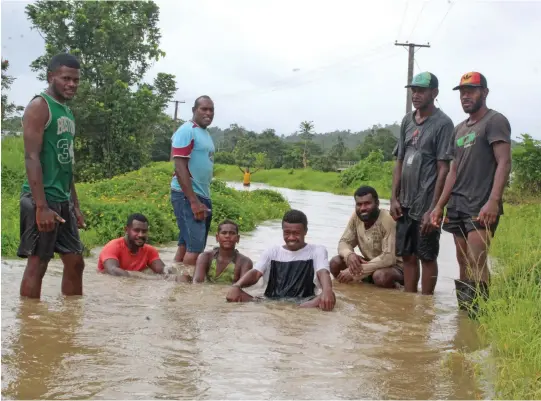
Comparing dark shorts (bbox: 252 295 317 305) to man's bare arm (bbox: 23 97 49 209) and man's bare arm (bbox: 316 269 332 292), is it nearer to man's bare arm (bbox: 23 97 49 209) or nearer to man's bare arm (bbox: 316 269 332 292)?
man's bare arm (bbox: 316 269 332 292)

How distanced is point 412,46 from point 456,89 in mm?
22243

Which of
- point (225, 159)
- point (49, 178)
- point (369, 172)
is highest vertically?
point (225, 159)

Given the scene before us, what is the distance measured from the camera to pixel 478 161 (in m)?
5.37

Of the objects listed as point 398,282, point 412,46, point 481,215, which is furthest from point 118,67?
point 481,215

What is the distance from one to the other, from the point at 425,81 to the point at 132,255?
3411 millimetres

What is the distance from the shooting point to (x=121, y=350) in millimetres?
3996

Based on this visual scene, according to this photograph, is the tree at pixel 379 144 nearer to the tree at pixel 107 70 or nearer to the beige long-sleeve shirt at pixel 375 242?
the tree at pixel 107 70

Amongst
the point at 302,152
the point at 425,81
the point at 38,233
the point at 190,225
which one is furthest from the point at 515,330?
the point at 302,152

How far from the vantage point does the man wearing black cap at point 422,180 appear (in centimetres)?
619

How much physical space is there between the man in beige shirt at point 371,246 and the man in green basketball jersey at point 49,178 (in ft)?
9.28

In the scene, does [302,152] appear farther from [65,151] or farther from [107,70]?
[65,151]

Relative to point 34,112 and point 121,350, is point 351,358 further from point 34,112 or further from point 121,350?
point 34,112

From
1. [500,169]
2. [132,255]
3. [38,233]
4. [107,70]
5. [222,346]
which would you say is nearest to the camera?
[222,346]

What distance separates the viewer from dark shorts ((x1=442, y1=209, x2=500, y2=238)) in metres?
5.30
